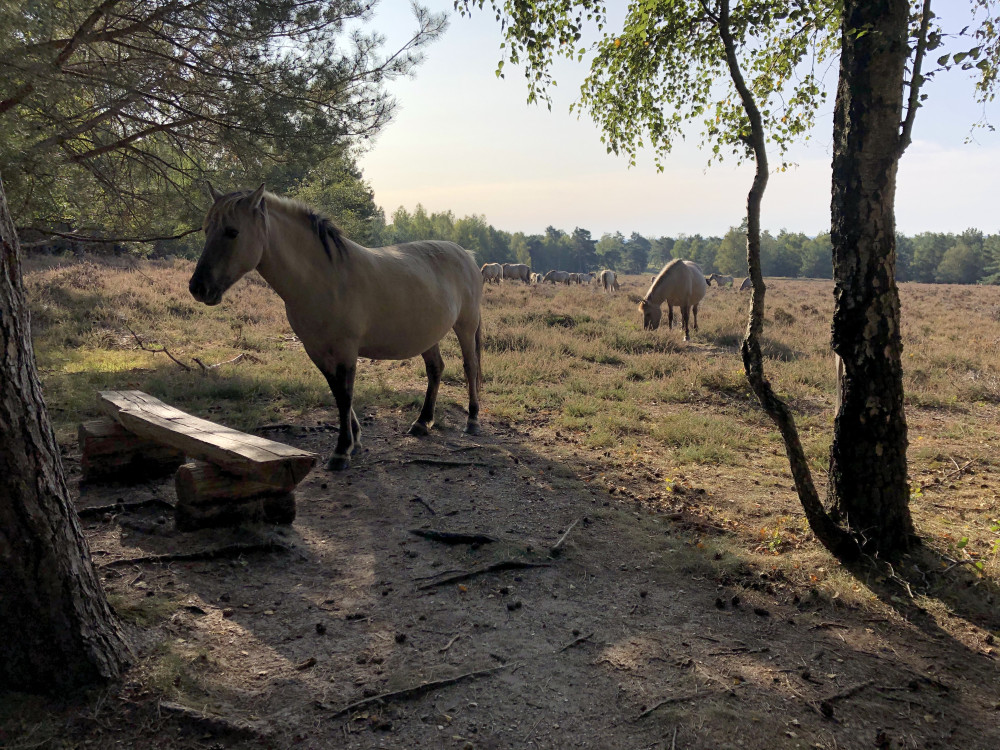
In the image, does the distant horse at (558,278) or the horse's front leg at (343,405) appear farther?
the distant horse at (558,278)

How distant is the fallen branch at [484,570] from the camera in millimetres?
3730

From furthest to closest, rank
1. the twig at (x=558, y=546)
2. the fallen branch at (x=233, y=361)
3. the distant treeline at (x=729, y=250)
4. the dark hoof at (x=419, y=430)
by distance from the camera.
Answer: the distant treeline at (x=729, y=250) → the fallen branch at (x=233, y=361) → the dark hoof at (x=419, y=430) → the twig at (x=558, y=546)

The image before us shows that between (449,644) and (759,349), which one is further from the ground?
(759,349)

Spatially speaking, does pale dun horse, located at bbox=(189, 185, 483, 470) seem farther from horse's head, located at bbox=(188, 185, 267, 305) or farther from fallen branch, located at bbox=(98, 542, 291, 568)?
fallen branch, located at bbox=(98, 542, 291, 568)

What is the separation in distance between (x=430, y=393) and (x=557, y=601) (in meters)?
4.14

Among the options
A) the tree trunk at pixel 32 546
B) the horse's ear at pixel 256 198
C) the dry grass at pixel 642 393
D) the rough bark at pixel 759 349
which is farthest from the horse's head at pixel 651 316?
the tree trunk at pixel 32 546

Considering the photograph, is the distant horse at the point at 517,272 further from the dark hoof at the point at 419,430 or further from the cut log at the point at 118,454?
the cut log at the point at 118,454

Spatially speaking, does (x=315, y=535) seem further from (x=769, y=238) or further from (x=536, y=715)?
(x=769, y=238)

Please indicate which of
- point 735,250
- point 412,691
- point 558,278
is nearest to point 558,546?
point 412,691

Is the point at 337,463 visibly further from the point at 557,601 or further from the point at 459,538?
the point at 557,601

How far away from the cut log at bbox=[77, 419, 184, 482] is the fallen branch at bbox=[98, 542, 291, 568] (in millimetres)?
1309

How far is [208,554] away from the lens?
3793mm

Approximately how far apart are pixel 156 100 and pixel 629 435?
276 inches

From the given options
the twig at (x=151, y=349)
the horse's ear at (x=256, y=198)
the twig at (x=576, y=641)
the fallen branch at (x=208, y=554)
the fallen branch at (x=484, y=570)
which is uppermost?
the horse's ear at (x=256, y=198)
